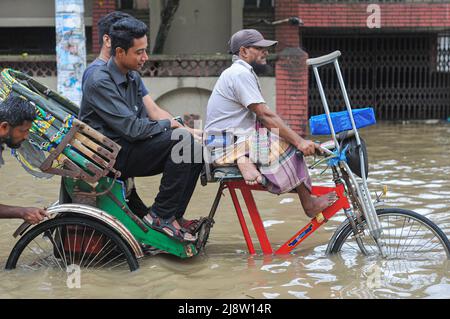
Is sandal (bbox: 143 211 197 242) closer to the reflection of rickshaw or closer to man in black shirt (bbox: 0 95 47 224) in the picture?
the reflection of rickshaw

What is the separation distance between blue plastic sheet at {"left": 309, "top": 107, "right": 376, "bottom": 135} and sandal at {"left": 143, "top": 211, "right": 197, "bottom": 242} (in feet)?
4.06

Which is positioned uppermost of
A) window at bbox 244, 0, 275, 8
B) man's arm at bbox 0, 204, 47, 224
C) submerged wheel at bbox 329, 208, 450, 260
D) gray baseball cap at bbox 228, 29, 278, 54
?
window at bbox 244, 0, 275, 8

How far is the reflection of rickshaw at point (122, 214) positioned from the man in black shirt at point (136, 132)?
0.13 metres

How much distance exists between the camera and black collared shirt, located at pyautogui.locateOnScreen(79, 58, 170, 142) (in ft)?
16.0

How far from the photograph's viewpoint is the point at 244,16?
50.5 feet

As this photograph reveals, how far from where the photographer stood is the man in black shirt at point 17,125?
449 cm

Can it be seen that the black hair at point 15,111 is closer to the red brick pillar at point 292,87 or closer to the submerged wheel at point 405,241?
the submerged wheel at point 405,241

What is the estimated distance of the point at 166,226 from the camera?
507 centimetres

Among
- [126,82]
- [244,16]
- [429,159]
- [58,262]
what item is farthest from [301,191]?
[244,16]

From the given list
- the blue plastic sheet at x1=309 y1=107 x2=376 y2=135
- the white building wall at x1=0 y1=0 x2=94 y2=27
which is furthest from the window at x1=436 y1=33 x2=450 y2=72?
the blue plastic sheet at x1=309 y1=107 x2=376 y2=135

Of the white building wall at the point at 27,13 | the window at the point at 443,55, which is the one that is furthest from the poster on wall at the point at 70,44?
the window at the point at 443,55

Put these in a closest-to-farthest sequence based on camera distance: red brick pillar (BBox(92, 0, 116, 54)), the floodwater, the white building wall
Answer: the floodwater, red brick pillar (BBox(92, 0, 116, 54)), the white building wall
